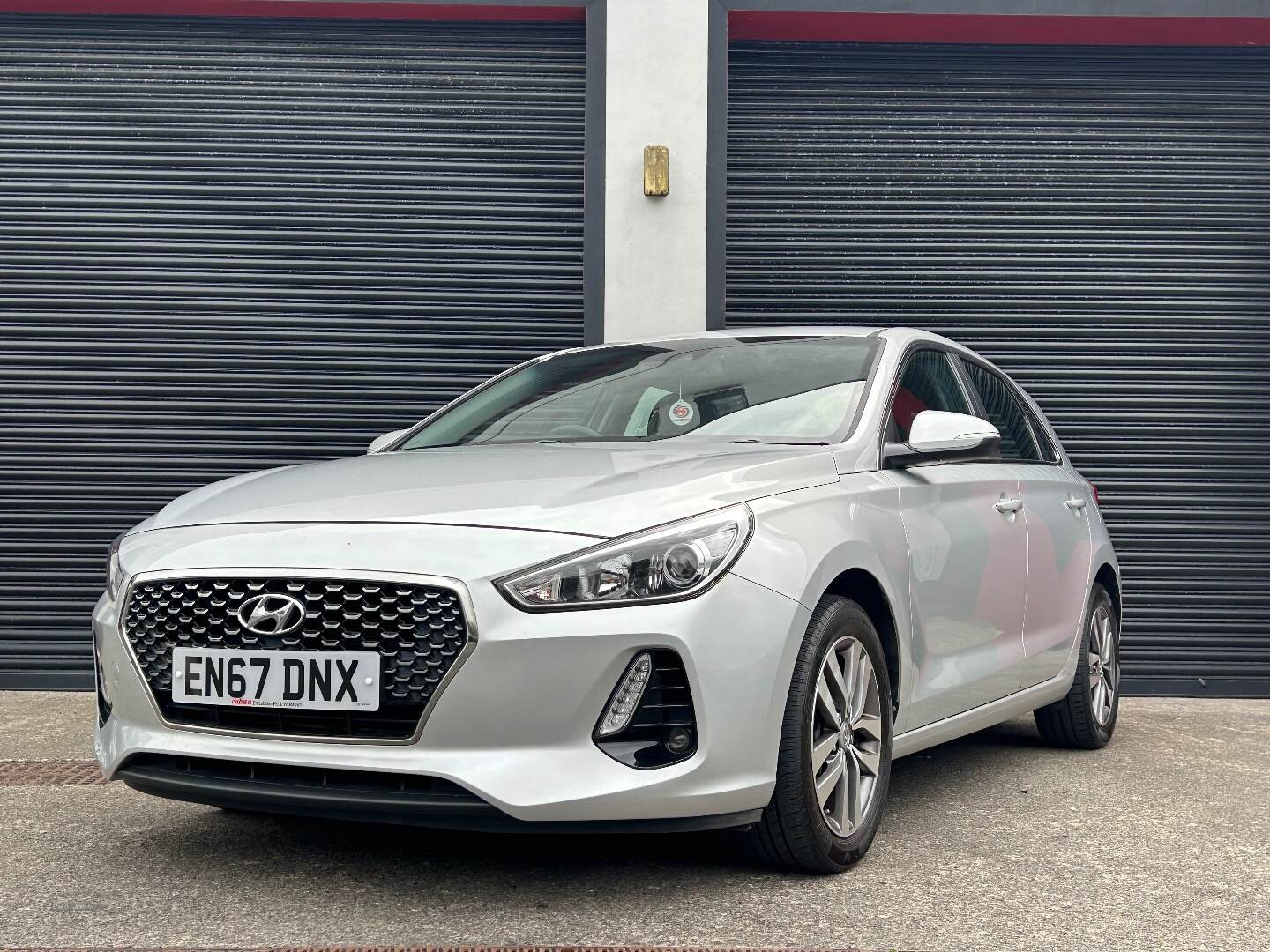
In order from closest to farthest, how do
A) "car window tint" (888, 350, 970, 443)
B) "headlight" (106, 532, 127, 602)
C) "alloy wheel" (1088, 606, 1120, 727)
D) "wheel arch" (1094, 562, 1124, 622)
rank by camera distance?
"headlight" (106, 532, 127, 602) < "car window tint" (888, 350, 970, 443) < "alloy wheel" (1088, 606, 1120, 727) < "wheel arch" (1094, 562, 1124, 622)

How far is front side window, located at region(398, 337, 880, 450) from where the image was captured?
4121 mm

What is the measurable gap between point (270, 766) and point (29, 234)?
561 centimetres

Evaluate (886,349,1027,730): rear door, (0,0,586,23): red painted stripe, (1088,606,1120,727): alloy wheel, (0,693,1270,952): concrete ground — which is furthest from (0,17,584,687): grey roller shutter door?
(886,349,1027,730): rear door

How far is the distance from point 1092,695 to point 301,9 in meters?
5.53

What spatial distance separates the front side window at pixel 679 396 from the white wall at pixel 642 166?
267 centimetres

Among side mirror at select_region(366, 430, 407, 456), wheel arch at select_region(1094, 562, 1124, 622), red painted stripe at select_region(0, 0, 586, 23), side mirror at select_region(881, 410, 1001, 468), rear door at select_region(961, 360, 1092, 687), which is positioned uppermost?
red painted stripe at select_region(0, 0, 586, 23)

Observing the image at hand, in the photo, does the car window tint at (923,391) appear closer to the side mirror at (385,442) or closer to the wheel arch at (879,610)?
the wheel arch at (879,610)

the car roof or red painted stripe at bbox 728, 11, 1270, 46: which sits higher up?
red painted stripe at bbox 728, 11, 1270, 46

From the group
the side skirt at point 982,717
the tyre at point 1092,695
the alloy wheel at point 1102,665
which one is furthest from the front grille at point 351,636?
the alloy wheel at point 1102,665

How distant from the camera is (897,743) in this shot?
3842 millimetres

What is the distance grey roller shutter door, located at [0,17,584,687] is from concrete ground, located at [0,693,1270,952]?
3208 millimetres

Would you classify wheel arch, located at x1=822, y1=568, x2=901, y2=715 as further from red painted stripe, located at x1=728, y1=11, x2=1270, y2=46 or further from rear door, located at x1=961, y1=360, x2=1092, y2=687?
red painted stripe, located at x1=728, y1=11, x2=1270, y2=46

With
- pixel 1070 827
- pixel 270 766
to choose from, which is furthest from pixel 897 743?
pixel 270 766

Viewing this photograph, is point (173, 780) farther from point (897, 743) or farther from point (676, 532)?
point (897, 743)
